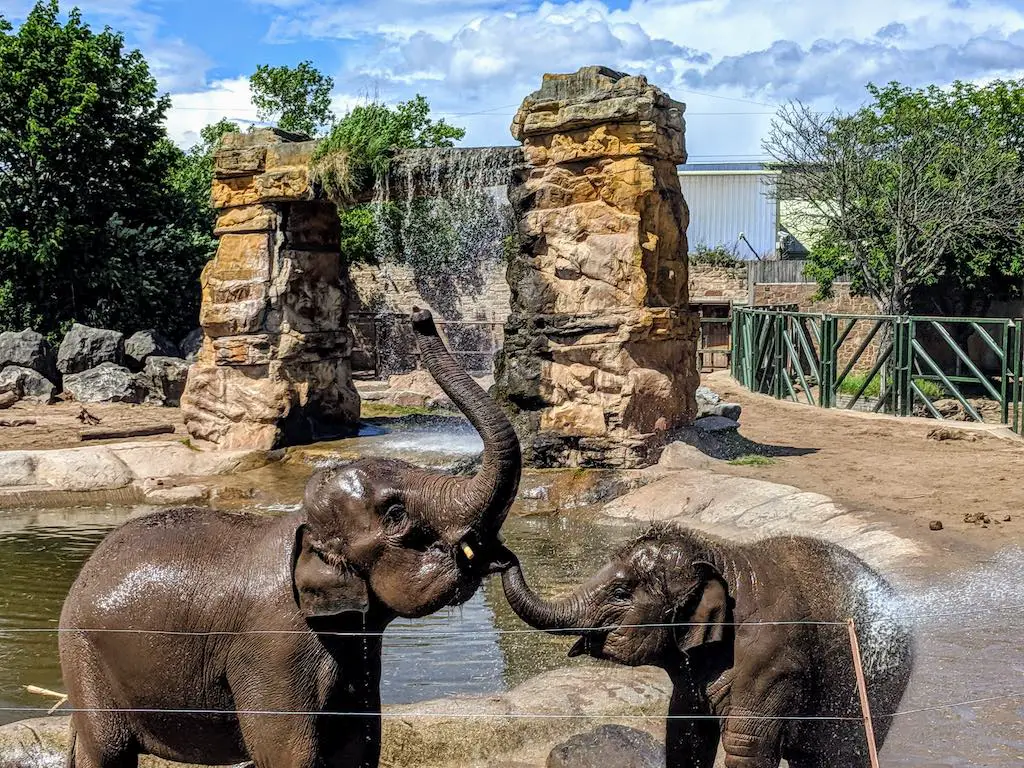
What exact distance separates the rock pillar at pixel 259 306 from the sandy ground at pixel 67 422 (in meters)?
1.51

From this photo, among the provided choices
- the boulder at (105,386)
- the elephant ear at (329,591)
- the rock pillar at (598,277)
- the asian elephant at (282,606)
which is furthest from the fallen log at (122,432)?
the elephant ear at (329,591)

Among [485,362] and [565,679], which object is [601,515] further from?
[485,362]

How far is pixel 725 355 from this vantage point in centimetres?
3045

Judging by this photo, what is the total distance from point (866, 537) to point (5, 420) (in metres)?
13.7

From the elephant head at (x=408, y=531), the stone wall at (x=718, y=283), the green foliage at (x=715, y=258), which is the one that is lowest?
the elephant head at (x=408, y=531)

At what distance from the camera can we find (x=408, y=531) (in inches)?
152

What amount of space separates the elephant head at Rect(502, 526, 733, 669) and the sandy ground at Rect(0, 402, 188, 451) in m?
12.8

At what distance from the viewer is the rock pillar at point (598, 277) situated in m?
12.6

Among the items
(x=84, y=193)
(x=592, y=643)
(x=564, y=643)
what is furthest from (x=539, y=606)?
(x=84, y=193)

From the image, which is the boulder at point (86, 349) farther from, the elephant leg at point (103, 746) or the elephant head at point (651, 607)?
the elephant head at point (651, 607)

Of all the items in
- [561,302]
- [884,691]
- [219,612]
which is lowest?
[884,691]

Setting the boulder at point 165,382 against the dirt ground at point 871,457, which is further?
the boulder at point 165,382

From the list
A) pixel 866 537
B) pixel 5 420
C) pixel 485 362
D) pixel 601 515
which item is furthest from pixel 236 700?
pixel 485 362

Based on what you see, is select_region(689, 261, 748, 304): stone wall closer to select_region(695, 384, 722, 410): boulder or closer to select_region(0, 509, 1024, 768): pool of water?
select_region(695, 384, 722, 410): boulder
